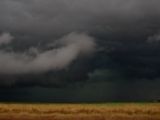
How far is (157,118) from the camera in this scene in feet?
198

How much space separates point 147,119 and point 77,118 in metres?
11.8

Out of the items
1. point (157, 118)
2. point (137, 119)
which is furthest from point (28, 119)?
point (157, 118)

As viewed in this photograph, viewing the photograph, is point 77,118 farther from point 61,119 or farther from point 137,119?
point 137,119

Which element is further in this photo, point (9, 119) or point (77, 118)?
point (77, 118)

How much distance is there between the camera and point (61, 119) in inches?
2303

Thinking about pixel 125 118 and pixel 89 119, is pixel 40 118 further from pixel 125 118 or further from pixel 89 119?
pixel 125 118

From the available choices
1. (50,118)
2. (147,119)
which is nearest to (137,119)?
(147,119)

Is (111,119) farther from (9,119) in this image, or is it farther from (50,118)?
(9,119)

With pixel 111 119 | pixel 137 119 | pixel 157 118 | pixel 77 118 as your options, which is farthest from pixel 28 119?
pixel 157 118

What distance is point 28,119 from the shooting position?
5875 centimetres

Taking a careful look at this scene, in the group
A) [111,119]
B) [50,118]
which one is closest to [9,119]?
[50,118]

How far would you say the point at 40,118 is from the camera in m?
59.9

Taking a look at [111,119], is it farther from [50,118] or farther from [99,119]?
[50,118]

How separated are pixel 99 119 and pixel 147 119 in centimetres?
794
